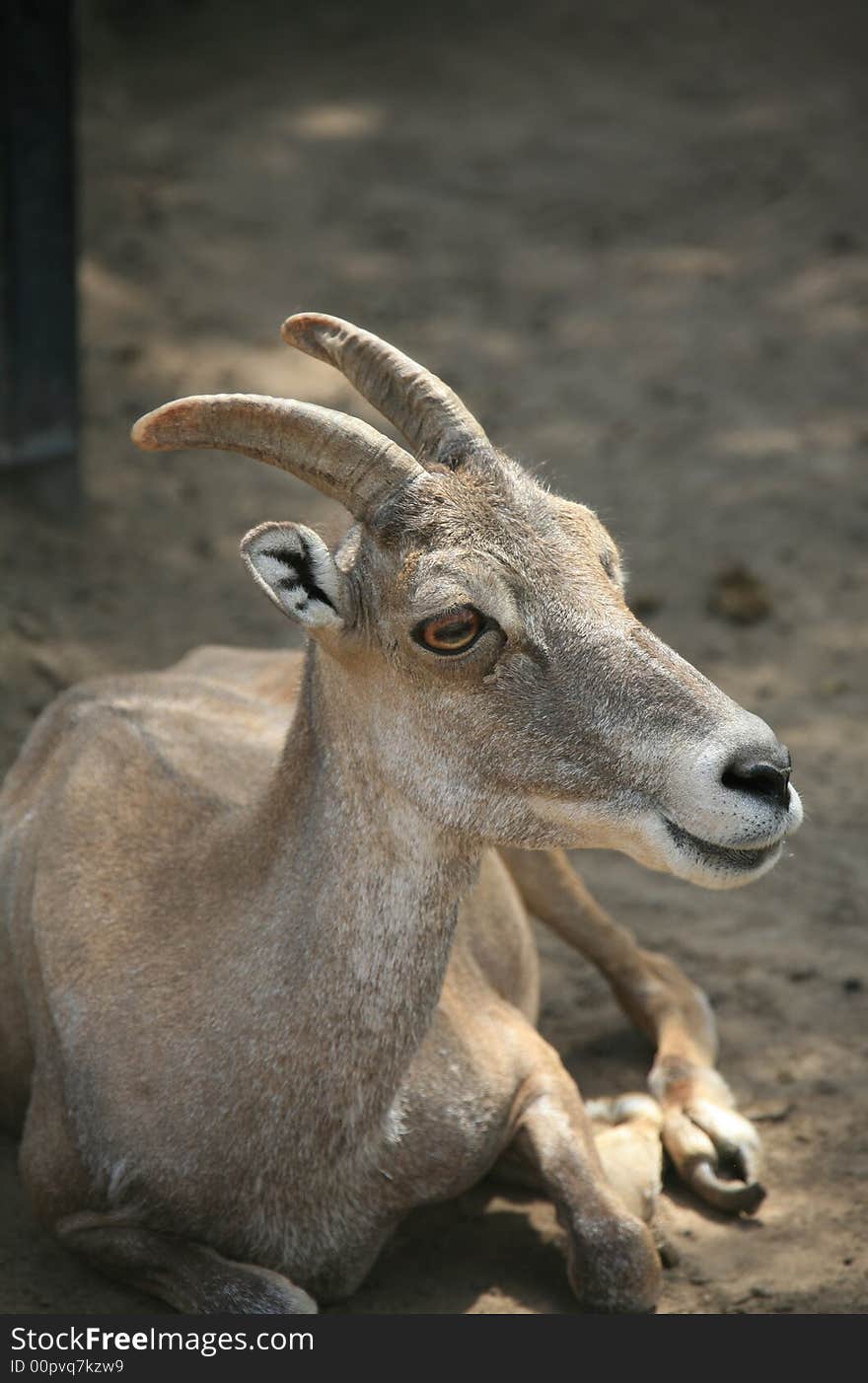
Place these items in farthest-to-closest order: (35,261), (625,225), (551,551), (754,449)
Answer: (625,225), (754,449), (35,261), (551,551)

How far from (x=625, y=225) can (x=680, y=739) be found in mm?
8510

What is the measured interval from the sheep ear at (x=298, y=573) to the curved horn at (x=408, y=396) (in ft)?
1.59

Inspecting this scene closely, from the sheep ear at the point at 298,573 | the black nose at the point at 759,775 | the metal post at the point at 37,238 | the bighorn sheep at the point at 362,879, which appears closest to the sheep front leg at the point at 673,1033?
the bighorn sheep at the point at 362,879

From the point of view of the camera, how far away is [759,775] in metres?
4.16

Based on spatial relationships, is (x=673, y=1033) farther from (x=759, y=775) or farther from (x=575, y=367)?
(x=575, y=367)

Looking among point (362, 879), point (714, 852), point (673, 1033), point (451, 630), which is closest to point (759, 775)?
point (714, 852)

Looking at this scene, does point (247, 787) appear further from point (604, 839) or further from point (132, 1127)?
point (604, 839)

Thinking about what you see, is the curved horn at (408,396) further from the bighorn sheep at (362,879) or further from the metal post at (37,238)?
the metal post at (37,238)

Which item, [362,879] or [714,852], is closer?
[714,852]

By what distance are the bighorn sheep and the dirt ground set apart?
255 mm

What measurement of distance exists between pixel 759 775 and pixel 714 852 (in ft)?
0.74

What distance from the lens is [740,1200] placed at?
5484 millimetres

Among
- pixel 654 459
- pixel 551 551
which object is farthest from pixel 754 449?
pixel 551 551

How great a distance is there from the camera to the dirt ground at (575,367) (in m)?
5.80
